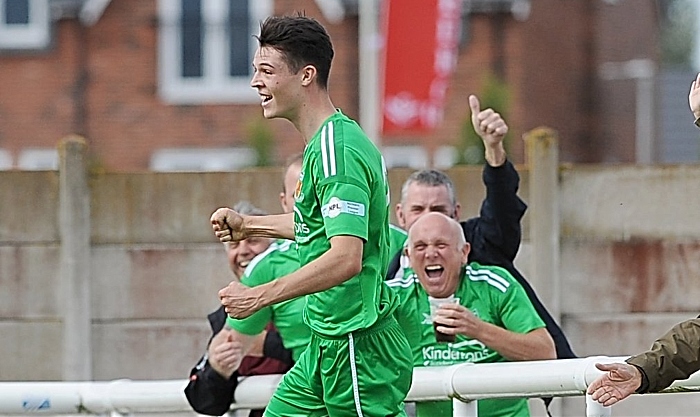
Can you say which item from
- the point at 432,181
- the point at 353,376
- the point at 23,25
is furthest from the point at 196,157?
the point at 353,376

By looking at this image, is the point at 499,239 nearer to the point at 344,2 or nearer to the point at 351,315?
the point at 351,315

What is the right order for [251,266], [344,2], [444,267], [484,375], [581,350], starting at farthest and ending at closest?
1. [344,2]
2. [581,350]
3. [251,266]
4. [444,267]
5. [484,375]

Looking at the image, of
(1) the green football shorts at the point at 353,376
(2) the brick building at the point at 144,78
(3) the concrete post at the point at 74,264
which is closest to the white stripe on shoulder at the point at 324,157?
(1) the green football shorts at the point at 353,376

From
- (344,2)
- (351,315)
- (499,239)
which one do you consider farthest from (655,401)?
(344,2)

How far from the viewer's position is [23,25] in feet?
83.5

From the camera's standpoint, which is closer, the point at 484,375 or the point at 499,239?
the point at 484,375

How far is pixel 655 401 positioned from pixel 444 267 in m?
2.55

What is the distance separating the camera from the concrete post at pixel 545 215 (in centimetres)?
709

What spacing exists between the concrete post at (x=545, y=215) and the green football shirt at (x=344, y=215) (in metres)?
2.89

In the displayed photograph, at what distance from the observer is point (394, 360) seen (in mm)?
4246

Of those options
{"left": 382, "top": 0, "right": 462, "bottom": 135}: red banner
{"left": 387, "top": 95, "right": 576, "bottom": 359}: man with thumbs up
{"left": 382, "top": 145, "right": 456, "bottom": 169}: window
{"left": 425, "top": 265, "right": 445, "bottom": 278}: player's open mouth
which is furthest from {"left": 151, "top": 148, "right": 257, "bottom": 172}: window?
{"left": 425, "top": 265, "right": 445, "bottom": 278}: player's open mouth

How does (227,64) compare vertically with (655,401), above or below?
above

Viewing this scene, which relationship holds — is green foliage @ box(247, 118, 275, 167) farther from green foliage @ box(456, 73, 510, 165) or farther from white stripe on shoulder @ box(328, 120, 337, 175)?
white stripe on shoulder @ box(328, 120, 337, 175)

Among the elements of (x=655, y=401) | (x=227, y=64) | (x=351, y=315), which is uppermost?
(x=227, y=64)
